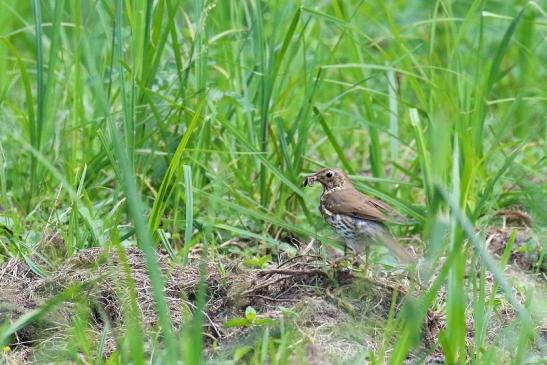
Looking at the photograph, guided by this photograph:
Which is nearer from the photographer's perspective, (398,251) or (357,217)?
(398,251)

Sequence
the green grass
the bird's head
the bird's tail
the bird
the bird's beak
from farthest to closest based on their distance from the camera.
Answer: the bird's beak, the bird's head, the bird, the green grass, the bird's tail

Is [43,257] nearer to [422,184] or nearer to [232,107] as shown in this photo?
[232,107]

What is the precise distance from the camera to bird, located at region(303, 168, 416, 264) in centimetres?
538

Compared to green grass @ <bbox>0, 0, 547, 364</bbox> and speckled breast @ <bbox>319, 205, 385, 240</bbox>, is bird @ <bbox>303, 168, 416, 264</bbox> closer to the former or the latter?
speckled breast @ <bbox>319, 205, 385, 240</bbox>

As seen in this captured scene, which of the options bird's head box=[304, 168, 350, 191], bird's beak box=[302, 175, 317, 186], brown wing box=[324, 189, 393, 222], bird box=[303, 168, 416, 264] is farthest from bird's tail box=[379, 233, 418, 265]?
bird's beak box=[302, 175, 317, 186]

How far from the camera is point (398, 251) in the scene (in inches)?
203

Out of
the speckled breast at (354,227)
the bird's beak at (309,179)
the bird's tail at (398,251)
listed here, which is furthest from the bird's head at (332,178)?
the bird's tail at (398,251)

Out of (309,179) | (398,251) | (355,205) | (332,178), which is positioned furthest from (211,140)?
(398,251)

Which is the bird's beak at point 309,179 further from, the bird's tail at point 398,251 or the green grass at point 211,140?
the bird's tail at point 398,251

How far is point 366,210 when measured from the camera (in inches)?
214

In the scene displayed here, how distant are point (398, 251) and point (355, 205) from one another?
386mm

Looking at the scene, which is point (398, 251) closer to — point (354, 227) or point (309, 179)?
point (354, 227)

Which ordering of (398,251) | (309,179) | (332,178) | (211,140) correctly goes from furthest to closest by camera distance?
(211,140), (309,179), (332,178), (398,251)

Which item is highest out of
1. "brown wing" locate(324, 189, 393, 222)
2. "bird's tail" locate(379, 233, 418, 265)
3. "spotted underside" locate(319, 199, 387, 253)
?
"brown wing" locate(324, 189, 393, 222)
